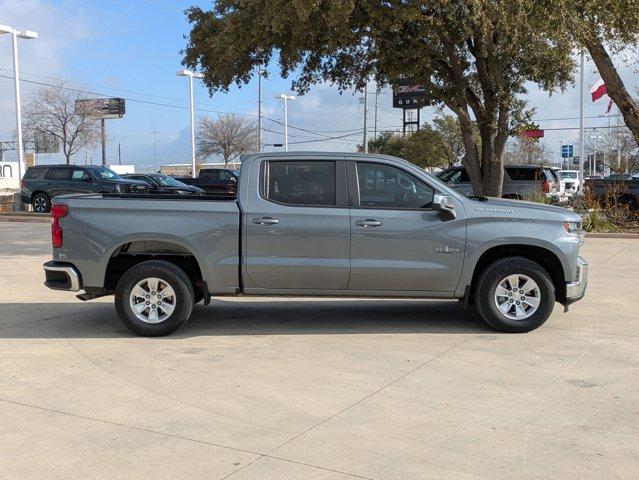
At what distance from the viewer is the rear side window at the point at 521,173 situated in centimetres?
2246

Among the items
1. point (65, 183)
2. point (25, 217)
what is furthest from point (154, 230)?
point (25, 217)

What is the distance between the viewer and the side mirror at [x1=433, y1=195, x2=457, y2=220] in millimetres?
6652

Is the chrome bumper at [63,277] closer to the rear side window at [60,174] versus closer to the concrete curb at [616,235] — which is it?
the concrete curb at [616,235]

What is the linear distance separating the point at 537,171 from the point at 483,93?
444cm

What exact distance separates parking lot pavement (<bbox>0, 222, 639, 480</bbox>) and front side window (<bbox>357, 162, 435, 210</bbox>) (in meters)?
1.43

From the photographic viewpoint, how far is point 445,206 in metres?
6.67

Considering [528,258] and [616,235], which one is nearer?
[528,258]

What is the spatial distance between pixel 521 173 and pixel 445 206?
17078 millimetres

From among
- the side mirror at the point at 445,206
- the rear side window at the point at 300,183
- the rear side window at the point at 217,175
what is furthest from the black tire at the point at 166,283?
the rear side window at the point at 217,175

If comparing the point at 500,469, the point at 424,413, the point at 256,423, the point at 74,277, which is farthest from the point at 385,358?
the point at 74,277

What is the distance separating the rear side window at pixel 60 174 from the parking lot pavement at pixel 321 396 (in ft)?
61.7

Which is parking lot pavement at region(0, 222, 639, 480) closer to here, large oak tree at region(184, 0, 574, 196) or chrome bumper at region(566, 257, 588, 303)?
chrome bumper at region(566, 257, 588, 303)

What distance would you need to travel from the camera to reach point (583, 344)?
6.57m

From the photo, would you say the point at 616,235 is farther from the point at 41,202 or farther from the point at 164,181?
the point at 41,202
